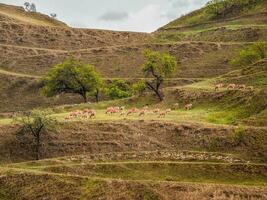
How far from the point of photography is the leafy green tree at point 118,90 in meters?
89.9

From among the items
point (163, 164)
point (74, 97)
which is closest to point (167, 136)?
point (163, 164)

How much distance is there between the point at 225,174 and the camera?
43531mm

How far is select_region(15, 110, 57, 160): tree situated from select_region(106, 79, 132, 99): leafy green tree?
113 feet

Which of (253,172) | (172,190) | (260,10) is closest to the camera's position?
(172,190)

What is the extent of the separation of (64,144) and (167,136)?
1027 cm

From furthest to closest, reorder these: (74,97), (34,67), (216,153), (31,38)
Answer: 1. (31,38)
2. (34,67)
3. (74,97)
4. (216,153)

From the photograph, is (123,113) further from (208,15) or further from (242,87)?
(208,15)

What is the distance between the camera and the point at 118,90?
3573 inches

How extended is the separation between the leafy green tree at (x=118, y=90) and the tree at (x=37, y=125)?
1358 inches

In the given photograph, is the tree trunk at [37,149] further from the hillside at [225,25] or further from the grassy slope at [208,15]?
the grassy slope at [208,15]

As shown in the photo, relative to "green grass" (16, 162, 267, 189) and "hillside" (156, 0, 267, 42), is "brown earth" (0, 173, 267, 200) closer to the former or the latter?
"green grass" (16, 162, 267, 189)

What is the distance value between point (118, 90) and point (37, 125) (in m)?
37.4

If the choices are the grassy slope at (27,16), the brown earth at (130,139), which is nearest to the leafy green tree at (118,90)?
the brown earth at (130,139)

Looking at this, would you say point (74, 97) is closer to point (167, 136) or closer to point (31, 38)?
point (31, 38)
